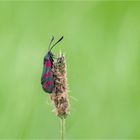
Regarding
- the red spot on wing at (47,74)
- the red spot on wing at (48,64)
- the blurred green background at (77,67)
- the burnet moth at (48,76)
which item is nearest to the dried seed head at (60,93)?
the burnet moth at (48,76)

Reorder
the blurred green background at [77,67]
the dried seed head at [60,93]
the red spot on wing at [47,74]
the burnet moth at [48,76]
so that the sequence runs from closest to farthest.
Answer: the dried seed head at [60,93], the burnet moth at [48,76], the red spot on wing at [47,74], the blurred green background at [77,67]

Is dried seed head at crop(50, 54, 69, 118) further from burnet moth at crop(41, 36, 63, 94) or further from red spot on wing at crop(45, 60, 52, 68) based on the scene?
red spot on wing at crop(45, 60, 52, 68)

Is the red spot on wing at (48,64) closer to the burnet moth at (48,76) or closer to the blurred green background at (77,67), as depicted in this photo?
the burnet moth at (48,76)

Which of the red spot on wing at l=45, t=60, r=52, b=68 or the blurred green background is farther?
the blurred green background

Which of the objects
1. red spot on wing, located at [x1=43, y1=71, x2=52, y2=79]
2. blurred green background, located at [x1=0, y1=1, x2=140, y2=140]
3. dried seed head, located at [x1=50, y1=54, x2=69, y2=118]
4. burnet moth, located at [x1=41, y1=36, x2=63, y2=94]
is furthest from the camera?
blurred green background, located at [x1=0, y1=1, x2=140, y2=140]

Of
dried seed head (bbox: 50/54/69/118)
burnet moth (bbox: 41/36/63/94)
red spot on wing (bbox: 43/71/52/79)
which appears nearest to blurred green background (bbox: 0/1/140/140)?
burnet moth (bbox: 41/36/63/94)
